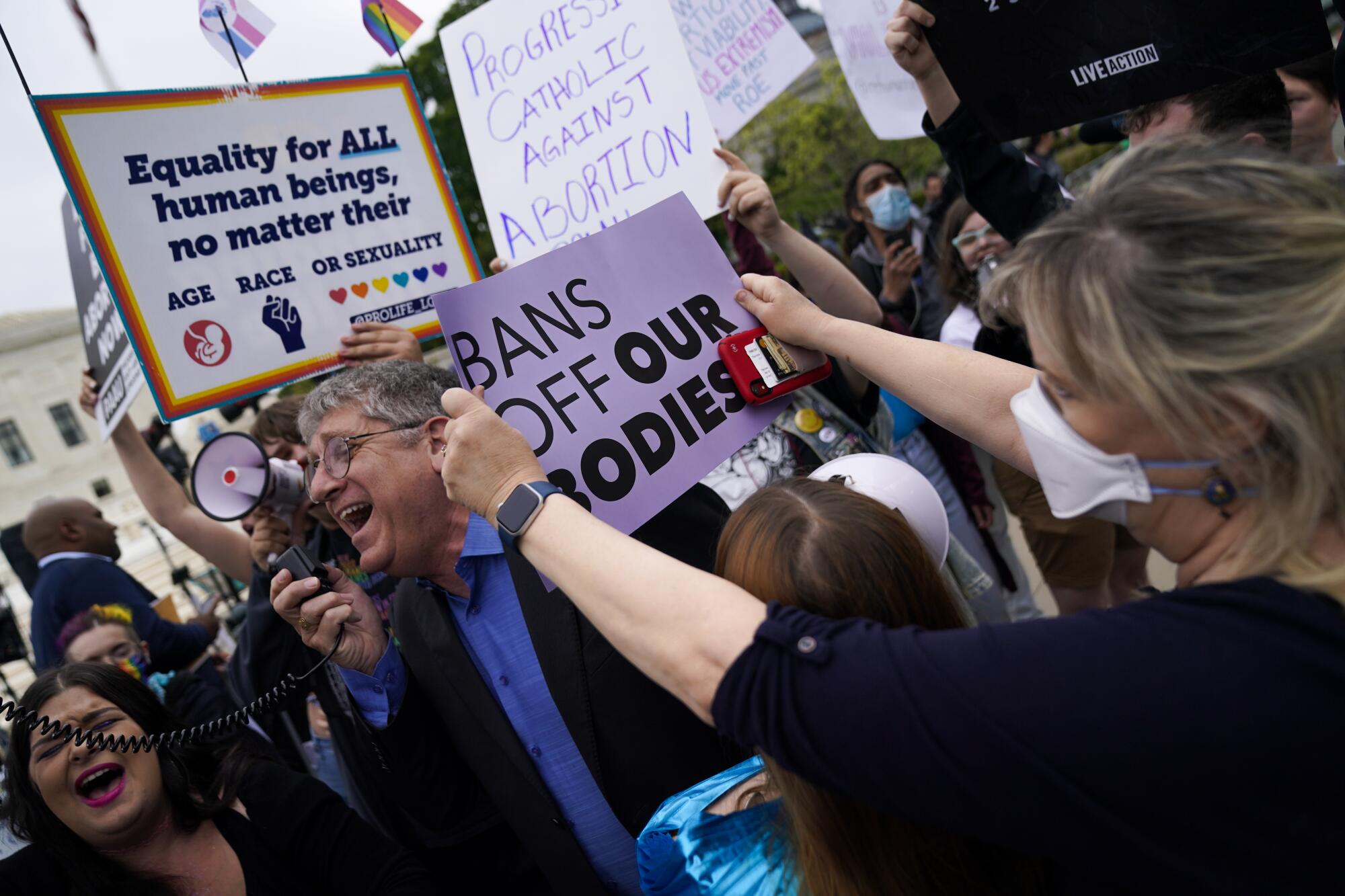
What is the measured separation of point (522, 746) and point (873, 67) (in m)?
3.11

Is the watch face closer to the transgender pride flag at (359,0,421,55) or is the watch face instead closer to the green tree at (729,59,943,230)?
the transgender pride flag at (359,0,421,55)

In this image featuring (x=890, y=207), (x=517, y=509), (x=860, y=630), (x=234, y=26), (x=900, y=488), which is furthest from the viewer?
(x=890, y=207)

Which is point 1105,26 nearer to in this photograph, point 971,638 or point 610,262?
point 610,262

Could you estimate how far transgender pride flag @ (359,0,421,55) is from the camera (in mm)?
2703

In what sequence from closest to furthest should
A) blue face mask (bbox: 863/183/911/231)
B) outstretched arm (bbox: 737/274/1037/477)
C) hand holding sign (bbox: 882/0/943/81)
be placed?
outstretched arm (bbox: 737/274/1037/477) → hand holding sign (bbox: 882/0/943/81) → blue face mask (bbox: 863/183/911/231)

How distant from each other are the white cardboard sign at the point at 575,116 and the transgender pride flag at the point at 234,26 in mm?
584

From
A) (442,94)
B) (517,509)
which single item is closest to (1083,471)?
(517,509)

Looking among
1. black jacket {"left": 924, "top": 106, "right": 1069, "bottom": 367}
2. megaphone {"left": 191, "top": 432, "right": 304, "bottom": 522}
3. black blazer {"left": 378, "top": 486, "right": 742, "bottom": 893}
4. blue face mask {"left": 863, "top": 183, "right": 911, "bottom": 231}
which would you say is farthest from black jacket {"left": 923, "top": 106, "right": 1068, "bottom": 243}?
megaphone {"left": 191, "top": 432, "right": 304, "bottom": 522}

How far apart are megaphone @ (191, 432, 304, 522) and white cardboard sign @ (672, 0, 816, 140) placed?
2197 millimetres

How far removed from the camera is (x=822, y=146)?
24438 mm

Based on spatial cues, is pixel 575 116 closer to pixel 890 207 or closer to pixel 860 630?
pixel 860 630

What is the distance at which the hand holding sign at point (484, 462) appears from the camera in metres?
1.32

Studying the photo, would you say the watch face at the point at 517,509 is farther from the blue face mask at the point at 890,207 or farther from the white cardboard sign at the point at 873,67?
the blue face mask at the point at 890,207

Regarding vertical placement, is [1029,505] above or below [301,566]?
below
